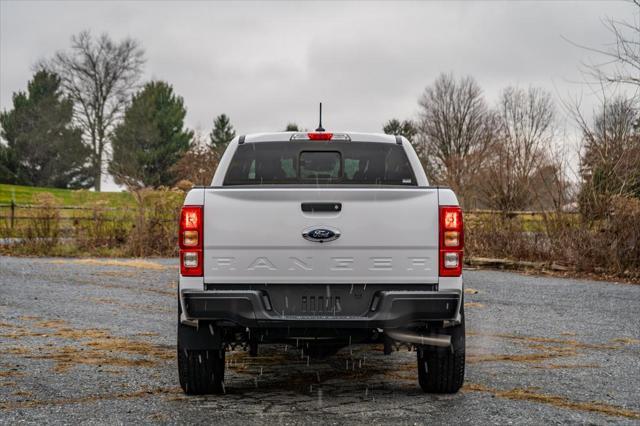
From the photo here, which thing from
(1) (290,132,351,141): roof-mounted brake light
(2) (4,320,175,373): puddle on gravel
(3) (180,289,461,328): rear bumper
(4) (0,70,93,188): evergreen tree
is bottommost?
(2) (4,320,175,373): puddle on gravel

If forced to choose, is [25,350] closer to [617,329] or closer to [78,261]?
[617,329]

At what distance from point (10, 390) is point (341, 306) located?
8.59 ft

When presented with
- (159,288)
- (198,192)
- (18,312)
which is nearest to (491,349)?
(198,192)

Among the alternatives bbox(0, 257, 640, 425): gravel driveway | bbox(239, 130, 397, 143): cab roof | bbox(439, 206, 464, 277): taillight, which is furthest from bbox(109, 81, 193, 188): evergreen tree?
bbox(439, 206, 464, 277): taillight

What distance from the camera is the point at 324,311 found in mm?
4547

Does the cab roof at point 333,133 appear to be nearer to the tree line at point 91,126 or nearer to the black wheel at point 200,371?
the black wheel at point 200,371

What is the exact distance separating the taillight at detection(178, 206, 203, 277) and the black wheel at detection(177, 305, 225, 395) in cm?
67

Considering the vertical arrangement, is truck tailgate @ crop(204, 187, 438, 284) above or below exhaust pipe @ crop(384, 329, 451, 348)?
above

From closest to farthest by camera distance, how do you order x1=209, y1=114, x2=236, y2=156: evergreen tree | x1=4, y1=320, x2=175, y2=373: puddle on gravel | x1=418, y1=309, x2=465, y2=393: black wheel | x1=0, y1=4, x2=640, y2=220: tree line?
x1=418, y1=309, x2=465, y2=393: black wheel → x1=4, y1=320, x2=175, y2=373: puddle on gravel → x1=0, y1=4, x2=640, y2=220: tree line → x1=209, y1=114, x2=236, y2=156: evergreen tree

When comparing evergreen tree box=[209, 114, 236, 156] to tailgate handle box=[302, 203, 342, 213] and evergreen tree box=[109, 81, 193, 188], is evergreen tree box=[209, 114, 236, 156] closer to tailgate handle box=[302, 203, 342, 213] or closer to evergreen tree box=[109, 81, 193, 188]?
evergreen tree box=[109, 81, 193, 188]

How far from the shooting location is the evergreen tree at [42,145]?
57906mm

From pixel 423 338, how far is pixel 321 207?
1.09m

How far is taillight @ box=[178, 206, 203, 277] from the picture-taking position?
4508 millimetres

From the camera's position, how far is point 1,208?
2422cm
